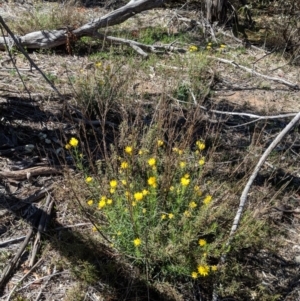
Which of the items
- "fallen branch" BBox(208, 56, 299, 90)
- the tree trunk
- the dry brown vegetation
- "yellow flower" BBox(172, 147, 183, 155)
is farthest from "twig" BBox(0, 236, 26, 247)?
the tree trunk

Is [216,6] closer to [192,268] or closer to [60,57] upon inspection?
[60,57]

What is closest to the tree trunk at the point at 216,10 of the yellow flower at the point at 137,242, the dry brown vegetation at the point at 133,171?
the dry brown vegetation at the point at 133,171

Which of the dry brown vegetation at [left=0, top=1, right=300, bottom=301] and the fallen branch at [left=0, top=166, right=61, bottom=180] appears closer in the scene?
the dry brown vegetation at [left=0, top=1, right=300, bottom=301]

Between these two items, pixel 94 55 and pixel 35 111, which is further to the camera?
pixel 94 55

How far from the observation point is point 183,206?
9.87 ft

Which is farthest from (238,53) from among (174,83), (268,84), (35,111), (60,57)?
(35,111)

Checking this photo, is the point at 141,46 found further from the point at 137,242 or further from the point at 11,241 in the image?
the point at 137,242

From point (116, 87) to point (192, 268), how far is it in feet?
7.53

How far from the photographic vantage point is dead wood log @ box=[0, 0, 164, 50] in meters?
5.79

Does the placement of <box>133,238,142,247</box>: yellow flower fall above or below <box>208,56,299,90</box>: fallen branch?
above

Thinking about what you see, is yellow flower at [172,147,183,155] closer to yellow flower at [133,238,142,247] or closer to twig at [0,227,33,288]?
yellow flower at [133,238,142,247]

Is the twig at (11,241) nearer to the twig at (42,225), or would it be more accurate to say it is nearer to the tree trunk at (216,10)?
the twig at (42,225)

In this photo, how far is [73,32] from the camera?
5961mm

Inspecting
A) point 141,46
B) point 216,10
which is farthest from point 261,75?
point 216,10
